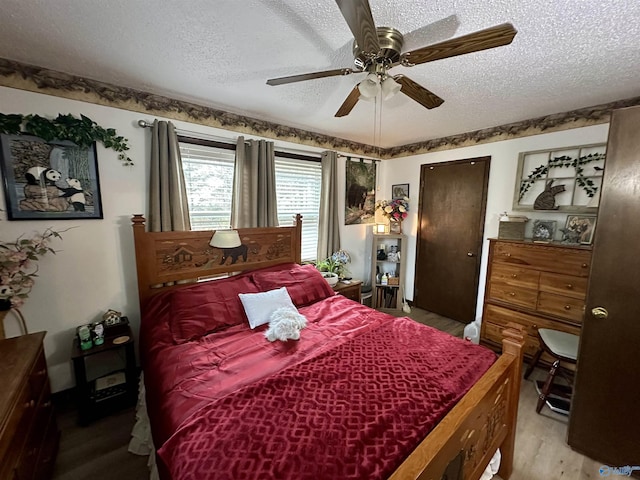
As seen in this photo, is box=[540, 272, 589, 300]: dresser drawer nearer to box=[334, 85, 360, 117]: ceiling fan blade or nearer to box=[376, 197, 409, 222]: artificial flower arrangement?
box=[376, 197, 409, 222]: artificial flower arrangement

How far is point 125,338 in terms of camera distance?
2.01 metres

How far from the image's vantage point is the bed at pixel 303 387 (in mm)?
983

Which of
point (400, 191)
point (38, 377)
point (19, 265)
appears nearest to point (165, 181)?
point (19, 265)

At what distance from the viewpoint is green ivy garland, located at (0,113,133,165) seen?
70.1 inches

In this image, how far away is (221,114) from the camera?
2592mm

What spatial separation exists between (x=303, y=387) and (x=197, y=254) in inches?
63.9

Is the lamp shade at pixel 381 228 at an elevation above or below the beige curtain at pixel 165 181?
below

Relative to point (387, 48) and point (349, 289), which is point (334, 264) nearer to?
point (349, 289)

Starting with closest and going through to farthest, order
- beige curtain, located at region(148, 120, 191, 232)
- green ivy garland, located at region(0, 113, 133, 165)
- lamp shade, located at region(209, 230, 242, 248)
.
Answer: green ivy garland, located at region(0, 113, 133, 165) < beige curtain, located at region(148, 120, 191, 232) < lamp shade, located at region(209, 230, 242, 248)

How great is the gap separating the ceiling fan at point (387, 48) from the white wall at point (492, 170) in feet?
6.30

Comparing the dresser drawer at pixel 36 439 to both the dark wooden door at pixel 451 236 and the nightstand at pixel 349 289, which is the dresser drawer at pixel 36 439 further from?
the dark wooden door at pixel 451 236

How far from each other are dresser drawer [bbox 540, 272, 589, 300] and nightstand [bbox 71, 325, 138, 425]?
3638 mm

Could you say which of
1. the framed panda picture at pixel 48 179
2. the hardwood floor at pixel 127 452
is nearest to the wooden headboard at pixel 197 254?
the framed panda picture at pixel 48 179

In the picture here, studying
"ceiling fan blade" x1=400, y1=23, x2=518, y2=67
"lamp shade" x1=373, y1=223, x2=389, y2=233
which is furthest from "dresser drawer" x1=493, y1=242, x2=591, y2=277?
"ceiling fan blade" x1=400, y1=23, x2=518, y2=67
